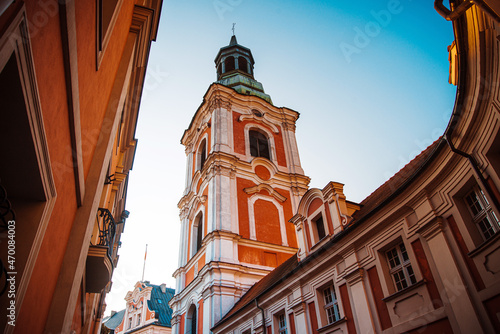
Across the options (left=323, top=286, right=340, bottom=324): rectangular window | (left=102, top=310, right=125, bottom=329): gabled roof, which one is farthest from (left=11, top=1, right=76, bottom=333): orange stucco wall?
(left=102, top=310, right=125, bottom=329): gabled roof

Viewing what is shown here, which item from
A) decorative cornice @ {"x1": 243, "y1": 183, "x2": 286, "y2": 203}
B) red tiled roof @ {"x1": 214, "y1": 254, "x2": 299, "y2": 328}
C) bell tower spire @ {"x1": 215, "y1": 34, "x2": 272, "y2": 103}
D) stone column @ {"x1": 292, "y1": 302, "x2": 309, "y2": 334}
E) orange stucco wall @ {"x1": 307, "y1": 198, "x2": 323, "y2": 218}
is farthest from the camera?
Answer: bell tower spire @ {"x1": 215, "y1": 34, "x2": 272, "y2": 103}

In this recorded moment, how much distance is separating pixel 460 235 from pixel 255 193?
17.0m

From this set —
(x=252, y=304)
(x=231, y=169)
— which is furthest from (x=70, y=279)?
(x=231, y=169)

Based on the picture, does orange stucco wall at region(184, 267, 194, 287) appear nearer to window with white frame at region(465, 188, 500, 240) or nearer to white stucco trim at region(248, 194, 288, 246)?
white stucco trim at region(248, 194, 288, 246)

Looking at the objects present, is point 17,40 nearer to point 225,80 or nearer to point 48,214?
point 48,214

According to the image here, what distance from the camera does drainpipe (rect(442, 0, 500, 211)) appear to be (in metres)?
4.70

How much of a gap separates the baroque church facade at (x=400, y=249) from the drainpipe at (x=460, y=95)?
19 millimetres

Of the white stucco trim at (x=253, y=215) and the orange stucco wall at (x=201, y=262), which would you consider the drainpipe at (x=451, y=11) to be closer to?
the white stucco trim at (x=253, y=215)

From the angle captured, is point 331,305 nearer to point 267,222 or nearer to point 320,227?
point 320,227

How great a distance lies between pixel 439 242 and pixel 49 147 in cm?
693

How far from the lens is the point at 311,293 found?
10.3 m

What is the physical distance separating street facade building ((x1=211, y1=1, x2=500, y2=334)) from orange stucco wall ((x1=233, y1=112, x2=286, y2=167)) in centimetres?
1541

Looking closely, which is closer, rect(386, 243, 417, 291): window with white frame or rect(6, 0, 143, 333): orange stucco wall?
rect(6, 0, 143, 333): orange stucco wall

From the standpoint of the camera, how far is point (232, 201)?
21.8 meters
